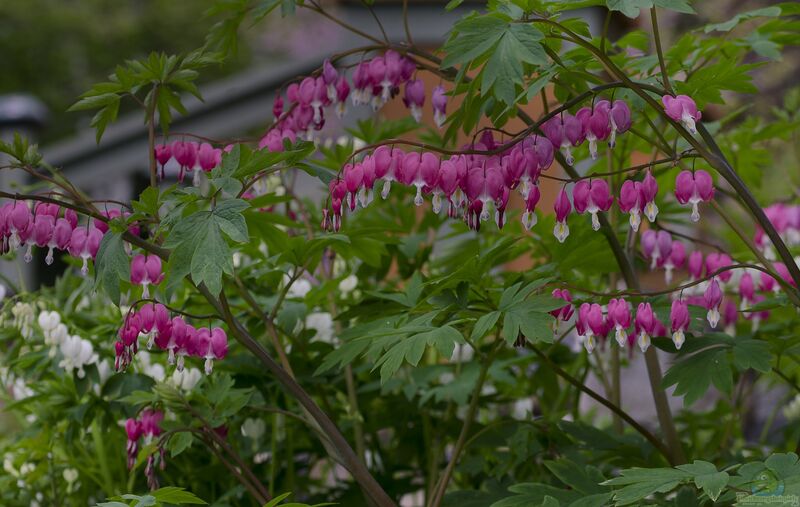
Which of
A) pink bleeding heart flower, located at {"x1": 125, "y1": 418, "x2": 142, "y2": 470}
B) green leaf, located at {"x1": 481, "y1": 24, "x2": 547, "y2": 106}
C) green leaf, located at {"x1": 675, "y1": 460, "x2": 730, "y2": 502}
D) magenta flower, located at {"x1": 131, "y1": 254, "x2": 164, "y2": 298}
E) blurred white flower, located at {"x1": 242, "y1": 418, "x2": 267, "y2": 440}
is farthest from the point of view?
blurred white flower, located at {"x1": 242, "y1": 418, "x2": 267, "y2": 440}

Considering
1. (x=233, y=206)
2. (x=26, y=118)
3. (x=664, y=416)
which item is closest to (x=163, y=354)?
(x=233, y=206)

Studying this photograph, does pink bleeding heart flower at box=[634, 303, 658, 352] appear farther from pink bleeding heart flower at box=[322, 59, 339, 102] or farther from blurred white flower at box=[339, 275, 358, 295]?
blurred white flower at box=[339, 275, 358, 295]

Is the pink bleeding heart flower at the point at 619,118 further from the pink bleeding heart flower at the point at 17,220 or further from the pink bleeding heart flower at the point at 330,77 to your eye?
the pink bleeding heart flower at the point at 17,220

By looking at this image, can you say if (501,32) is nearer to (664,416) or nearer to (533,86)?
(533,86)

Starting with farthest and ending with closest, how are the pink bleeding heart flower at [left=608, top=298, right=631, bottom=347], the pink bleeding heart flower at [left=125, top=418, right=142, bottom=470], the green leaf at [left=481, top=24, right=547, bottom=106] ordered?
1. the pink bleeding heart flower at [left=125, top=418, right=142, bottom=470]
2. the pink bleeding heart flower at [left=608, top=298, right=631, bottom=347]
3. the green leaf at [left=481, top=24, right=547, bottom=106]

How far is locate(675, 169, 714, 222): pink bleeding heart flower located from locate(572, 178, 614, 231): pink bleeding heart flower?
5.1 inches

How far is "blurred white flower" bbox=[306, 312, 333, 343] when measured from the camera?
9.23ft

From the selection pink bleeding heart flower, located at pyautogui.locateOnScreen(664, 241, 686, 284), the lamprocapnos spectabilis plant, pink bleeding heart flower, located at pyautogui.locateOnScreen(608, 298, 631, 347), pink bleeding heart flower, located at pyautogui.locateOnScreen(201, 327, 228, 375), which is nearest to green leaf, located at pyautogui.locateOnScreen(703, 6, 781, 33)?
the lamprocapnos spectabilis plant

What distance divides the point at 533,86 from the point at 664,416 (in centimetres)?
89

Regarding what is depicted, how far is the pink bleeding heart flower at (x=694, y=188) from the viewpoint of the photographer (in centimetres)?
187

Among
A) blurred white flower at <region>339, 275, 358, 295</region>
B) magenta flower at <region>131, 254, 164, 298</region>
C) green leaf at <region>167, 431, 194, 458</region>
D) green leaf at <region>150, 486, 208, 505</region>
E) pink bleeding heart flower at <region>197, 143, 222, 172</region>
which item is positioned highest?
pink bleeding heart flower at <region>197, 143, 222, 172</region>

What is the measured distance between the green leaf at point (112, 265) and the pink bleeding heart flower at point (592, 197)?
0.85 metres

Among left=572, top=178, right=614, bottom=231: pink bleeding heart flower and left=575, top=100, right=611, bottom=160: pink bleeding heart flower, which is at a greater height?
left=575, top=100, right=611, bottom=160: pink bleeding heart flower

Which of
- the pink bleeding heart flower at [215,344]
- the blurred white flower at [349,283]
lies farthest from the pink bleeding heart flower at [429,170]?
the blurred white flower at [349,283]
